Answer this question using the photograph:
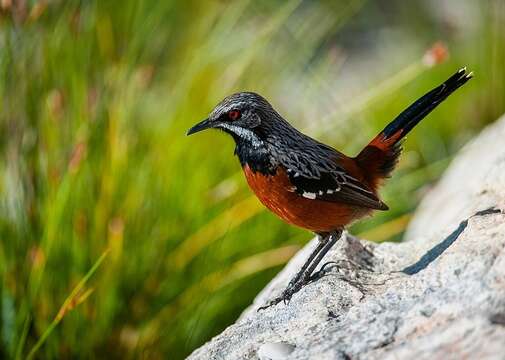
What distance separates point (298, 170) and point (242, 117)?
1.05ft

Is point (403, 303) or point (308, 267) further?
point (308, 267)

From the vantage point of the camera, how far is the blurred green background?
424 centimetres

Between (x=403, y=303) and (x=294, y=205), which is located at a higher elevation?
(x=294, y=205)

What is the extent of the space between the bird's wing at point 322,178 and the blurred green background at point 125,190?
85 centimetres

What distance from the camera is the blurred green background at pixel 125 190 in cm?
424

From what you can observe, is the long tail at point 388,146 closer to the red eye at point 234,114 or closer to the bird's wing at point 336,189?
the bird's wing at point 336,189

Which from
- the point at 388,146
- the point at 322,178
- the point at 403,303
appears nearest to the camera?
the point at 403,303

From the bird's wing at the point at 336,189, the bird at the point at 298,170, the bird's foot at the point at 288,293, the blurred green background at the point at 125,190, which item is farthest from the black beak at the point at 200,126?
the bird's foot at the point at 288,293

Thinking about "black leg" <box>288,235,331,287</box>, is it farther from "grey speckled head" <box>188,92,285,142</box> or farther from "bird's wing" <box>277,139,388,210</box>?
"grey speckled head" <box>188,92,285,142</box>

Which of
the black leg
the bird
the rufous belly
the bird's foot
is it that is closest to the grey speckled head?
the bird

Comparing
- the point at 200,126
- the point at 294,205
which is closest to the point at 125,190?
the point at 200,126

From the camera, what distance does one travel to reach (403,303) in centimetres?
276

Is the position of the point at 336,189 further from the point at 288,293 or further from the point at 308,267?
the point at 288,293

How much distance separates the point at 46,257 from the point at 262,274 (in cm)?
137
